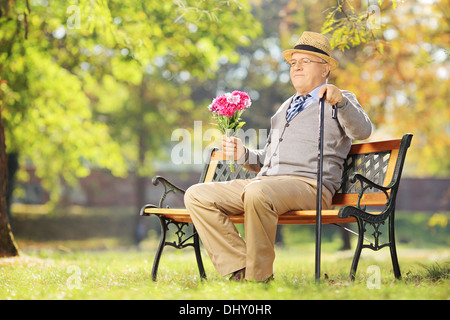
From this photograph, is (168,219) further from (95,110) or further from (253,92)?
(95,110)

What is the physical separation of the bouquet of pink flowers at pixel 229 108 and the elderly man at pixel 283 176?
4.8 inches

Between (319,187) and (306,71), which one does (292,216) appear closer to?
(319,187)

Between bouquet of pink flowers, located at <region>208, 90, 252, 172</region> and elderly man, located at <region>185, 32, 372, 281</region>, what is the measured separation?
12cm

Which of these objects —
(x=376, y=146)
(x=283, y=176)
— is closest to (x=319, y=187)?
(x=283, y=176)

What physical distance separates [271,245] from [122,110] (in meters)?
17.6

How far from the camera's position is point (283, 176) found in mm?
4340

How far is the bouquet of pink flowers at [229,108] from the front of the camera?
4.45 metres

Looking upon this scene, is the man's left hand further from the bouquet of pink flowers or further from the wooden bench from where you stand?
the bouquet of pink flowers

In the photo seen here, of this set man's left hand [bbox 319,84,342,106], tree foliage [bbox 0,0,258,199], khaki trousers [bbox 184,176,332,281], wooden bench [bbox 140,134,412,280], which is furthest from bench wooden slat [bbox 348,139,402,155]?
tree foliage [bbox 0,0,258,199]

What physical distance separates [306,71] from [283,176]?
0.82 m

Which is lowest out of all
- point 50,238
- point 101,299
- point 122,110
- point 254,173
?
point 50,238

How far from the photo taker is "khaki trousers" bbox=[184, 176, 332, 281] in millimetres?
3922

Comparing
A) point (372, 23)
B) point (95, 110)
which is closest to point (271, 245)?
point (372, 23)
